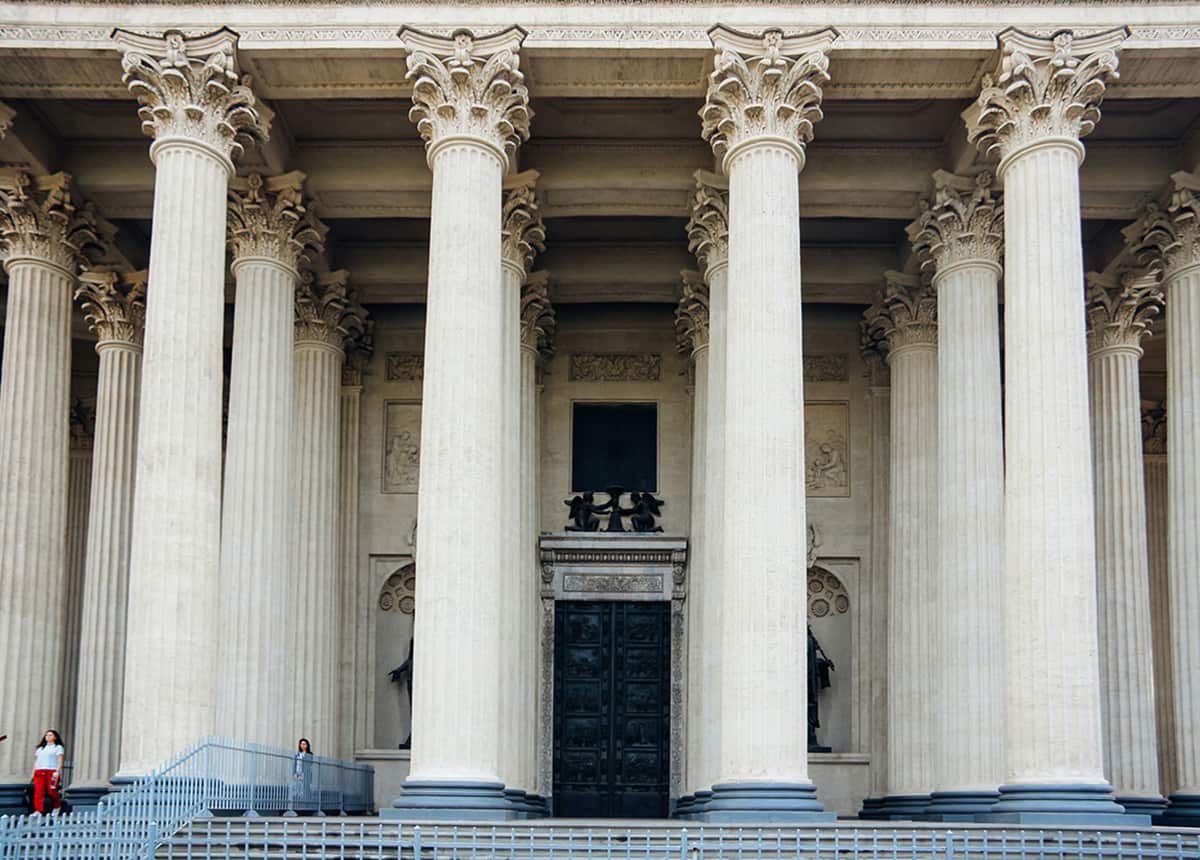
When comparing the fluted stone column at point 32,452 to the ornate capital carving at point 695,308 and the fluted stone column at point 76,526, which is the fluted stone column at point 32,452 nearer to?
the fluted stone column at point 76,526

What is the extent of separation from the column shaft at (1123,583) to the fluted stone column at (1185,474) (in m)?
1.15

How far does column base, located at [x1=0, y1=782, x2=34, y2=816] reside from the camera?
29281 millimetres

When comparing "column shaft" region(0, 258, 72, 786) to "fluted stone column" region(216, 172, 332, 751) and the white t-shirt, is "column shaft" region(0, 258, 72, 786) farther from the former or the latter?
"fluted stone column" region(216, 172, 332, 751)

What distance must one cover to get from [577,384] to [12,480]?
1392 centimetres

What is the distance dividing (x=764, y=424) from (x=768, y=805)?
601 centimetres

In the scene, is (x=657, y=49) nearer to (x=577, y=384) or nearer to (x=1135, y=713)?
(x=577, y=384)

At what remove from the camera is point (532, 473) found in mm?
35781

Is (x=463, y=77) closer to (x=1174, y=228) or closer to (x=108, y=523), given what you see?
(x=108, y=523)

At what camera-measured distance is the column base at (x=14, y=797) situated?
96.1 ft

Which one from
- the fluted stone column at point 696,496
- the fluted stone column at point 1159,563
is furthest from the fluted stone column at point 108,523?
the fluted stone column at point 1159,563

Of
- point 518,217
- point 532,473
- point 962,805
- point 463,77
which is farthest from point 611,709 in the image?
point 463,77

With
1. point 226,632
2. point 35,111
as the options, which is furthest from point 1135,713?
point 35,111

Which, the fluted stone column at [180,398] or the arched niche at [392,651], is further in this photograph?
the arched niche at [392,651]

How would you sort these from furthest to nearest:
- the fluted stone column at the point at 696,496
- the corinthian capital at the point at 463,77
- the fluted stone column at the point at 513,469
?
the fluted stone column at the point at 696,496 < the fluted stone column at the point at 513,469 < the corinthian capital at the point at 463,77
